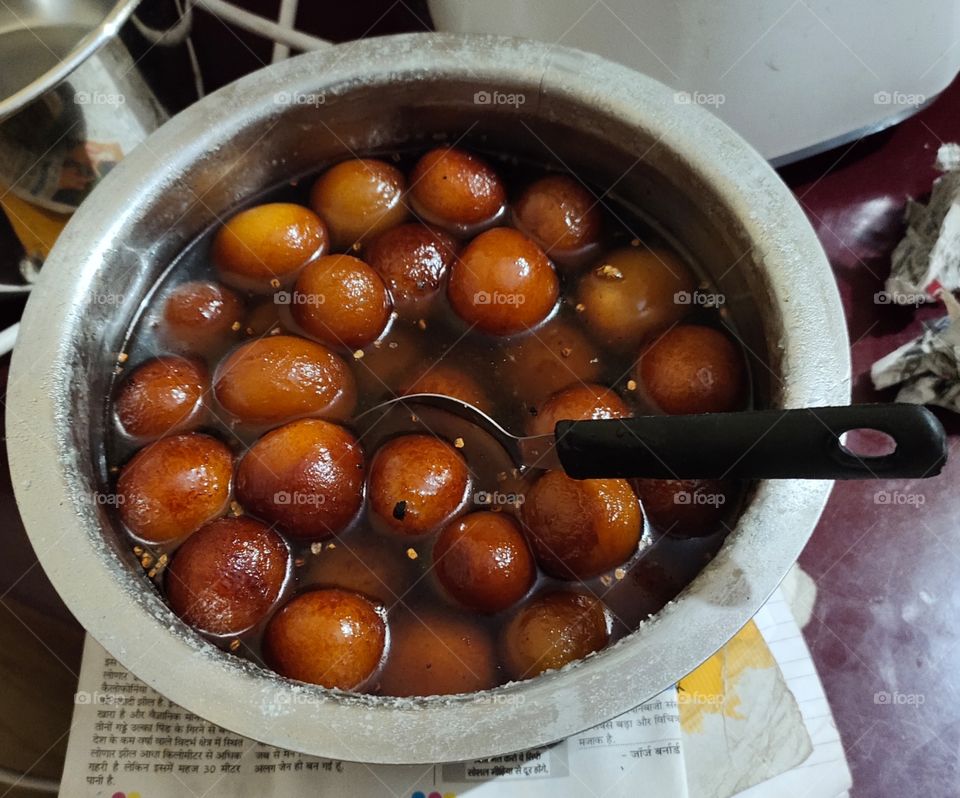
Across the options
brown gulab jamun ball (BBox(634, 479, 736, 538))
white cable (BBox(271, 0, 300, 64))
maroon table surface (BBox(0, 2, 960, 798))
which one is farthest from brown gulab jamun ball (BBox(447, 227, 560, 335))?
white cable (BBox(271, 0, 300, 64))

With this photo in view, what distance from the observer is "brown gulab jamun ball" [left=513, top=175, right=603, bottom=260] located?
0.80 m

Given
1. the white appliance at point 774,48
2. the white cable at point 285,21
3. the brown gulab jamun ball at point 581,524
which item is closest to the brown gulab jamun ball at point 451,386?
the brown gulab jamun ball at point 581,524

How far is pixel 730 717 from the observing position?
0.74 m

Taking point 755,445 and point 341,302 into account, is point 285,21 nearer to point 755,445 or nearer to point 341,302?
point 341,302

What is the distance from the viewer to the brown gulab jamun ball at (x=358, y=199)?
0.80m

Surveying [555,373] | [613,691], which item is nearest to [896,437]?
[613,691]

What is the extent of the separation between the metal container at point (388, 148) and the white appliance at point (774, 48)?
13cm

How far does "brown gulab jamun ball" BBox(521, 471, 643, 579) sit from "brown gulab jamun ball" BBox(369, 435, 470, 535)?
74 mm

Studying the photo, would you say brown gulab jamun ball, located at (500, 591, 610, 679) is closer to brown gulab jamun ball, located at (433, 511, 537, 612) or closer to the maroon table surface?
brown gulab jamun ball, located at (433, 511, 537, 612)

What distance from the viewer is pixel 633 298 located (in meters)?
0.77

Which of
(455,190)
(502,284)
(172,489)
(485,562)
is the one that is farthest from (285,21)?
(485,562)

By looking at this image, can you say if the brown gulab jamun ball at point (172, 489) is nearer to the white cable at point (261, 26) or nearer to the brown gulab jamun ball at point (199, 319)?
the brown gulab jamun ball at point (199, 319)

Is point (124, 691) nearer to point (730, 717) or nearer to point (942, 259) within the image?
point (730, 717)

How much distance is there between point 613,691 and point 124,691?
482 mm
